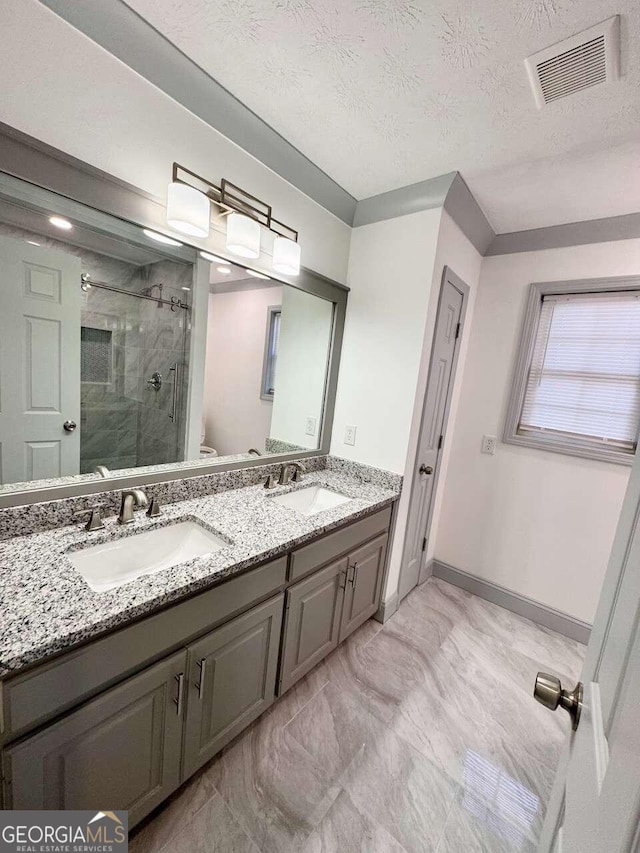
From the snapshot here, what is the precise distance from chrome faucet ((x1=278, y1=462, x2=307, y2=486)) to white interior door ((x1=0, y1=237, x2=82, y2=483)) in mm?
953

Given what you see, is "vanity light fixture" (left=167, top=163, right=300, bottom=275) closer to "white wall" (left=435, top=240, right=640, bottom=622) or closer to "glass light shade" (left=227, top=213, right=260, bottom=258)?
"glass light shade" (left=227, top=213, right=260, bottom=258)

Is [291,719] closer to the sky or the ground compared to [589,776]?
closer to the ground

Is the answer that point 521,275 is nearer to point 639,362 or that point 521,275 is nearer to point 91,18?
point 639,362

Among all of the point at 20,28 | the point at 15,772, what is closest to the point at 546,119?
the point at 20,28

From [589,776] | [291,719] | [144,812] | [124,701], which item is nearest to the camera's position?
[589,776]

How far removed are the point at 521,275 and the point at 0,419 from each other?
2877 mm

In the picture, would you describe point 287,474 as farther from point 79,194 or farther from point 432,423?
point 79,194

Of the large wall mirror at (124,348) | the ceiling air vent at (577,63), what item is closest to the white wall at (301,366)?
the large wall mirror at (124,348)

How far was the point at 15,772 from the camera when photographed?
0.76 meters

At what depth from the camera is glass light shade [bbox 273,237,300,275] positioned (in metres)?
1.67

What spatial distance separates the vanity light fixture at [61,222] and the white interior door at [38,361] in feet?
0.29

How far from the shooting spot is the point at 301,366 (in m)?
2.18

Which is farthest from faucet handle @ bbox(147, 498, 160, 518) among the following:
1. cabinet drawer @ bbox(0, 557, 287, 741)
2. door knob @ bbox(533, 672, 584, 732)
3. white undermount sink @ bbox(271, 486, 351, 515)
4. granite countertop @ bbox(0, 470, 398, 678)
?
door knob @ bbox(533, 672, 584, 732)

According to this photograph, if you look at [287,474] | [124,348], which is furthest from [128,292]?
[287,474]
